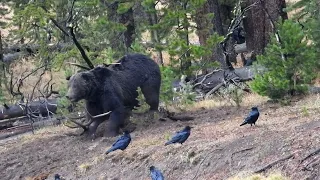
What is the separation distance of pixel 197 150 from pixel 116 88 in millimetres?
4643

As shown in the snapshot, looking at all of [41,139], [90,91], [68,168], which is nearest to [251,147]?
[68,168]

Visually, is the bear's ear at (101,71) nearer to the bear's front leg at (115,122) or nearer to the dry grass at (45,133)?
the bear's front leg at (115,122)

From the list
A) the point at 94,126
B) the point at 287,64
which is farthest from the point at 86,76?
the point at 287,64

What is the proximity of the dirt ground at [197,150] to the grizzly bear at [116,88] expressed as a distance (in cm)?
59

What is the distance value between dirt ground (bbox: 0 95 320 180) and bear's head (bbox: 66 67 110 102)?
106cm

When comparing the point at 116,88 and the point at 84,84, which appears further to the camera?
the point at 116,88

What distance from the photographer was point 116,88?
15.8m

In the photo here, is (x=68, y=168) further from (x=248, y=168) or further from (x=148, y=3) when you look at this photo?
(x=148, y=3)

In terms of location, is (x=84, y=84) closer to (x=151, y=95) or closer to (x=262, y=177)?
(x=151, y=95)

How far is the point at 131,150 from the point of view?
1323 centimetres

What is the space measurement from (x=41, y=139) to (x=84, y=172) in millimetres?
3833

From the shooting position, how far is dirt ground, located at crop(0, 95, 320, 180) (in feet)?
33.3

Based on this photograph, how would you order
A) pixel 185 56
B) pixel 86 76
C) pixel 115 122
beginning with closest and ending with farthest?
pixel 115 122 < pixel 86 76 < pixel 185 56

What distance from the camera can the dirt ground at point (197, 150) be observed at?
1014 centimetres
